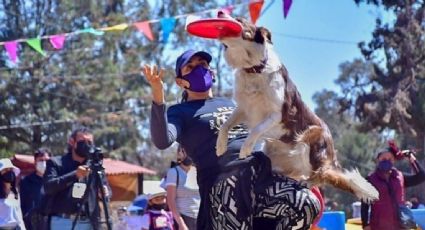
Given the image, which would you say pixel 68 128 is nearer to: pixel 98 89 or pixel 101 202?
pixel 98 89

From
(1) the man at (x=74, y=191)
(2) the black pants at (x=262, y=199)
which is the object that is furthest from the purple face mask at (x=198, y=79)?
(1) the man at (x=74, y=191)

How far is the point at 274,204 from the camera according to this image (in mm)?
4191

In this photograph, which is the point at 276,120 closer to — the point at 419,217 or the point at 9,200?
the point at 9,200

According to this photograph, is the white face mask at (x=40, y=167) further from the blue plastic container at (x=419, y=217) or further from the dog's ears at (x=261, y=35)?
the dog's ears at (x=261, y=35)

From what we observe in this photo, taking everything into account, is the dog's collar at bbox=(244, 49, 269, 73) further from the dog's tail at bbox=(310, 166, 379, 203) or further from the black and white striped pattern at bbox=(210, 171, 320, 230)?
the dog's tail at bbox=(310, 166, 379, 203)

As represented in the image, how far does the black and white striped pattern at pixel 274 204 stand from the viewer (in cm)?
418

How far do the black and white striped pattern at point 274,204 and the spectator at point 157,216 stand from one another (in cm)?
398

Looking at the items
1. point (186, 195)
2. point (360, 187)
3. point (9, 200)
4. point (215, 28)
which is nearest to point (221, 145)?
point (215, 28)

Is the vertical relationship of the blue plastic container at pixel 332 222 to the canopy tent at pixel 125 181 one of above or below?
above

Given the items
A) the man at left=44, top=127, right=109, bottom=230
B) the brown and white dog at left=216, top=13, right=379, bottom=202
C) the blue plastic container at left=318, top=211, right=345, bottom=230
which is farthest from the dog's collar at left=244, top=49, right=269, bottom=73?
the blue plastic container at left=318, top=211, right=345, bottom=230

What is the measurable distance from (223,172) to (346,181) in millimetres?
632

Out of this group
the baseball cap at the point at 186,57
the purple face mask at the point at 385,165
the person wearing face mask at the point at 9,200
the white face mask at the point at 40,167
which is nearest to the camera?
the baseball cap at the point at 186,57

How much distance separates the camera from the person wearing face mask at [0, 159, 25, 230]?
8.89 meters

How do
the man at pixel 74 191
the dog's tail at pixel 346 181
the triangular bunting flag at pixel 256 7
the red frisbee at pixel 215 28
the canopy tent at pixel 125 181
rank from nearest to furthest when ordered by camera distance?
the red frisbee at pixel 215 28
the dog's tail at pixel 346 181
the man at pixel 74 191
the triangular bunting flag at pixel 256 7
the canopy tent at pixel 125 181
